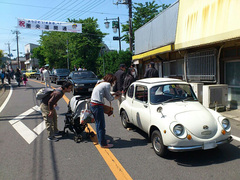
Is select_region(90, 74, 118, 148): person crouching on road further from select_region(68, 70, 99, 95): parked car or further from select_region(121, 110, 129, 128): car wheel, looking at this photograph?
select_region(68, 70, 99, 95): parked car

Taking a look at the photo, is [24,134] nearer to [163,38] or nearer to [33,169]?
[33,169]

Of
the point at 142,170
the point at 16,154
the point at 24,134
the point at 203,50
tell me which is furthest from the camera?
the point at 203,50

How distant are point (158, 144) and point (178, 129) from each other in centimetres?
61

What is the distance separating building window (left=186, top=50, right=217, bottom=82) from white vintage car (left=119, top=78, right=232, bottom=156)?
505 centimetres

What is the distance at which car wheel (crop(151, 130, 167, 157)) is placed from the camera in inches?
161

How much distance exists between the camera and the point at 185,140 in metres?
3.79

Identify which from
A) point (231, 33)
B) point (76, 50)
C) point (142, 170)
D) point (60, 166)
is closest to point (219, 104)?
point (231, 33)

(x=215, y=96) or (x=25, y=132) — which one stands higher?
(x=215, y=96)

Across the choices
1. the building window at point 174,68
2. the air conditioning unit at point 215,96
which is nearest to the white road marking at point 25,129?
the air conditioning unit at point 215,96

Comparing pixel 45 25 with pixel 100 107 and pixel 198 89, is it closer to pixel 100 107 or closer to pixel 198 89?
pixel 198 89

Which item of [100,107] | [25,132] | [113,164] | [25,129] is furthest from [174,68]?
[113,164]

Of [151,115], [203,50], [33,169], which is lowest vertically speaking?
[33,169]

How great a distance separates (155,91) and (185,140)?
1518 mm

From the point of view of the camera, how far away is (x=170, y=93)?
505 centimetres
